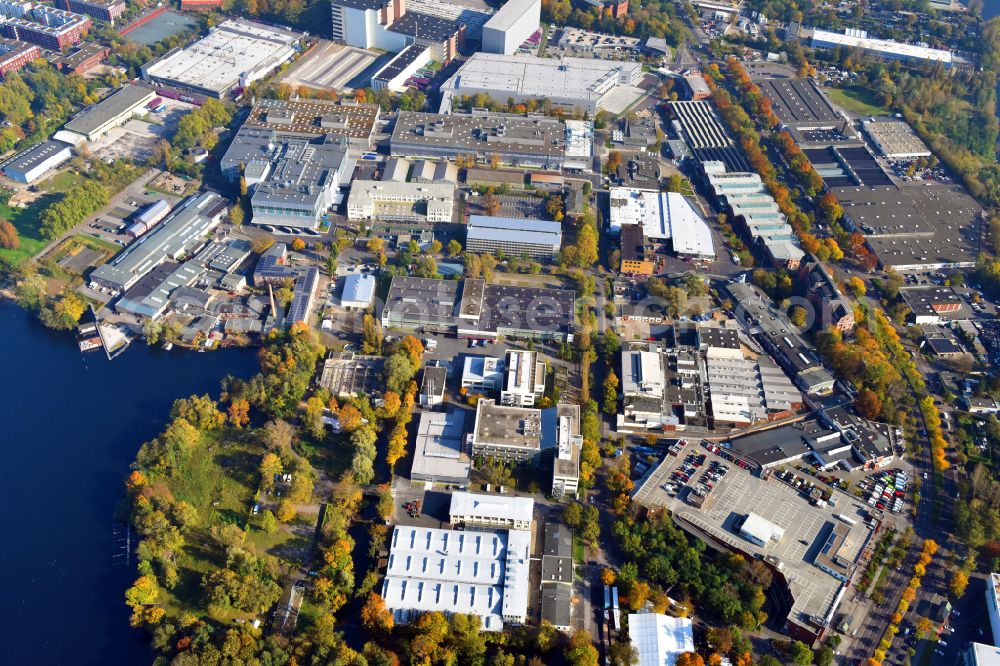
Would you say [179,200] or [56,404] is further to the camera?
[179,200]

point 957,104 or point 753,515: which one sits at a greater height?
point 957,104

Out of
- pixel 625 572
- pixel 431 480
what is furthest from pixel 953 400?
pixel 431 480

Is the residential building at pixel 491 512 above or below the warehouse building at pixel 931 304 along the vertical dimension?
below

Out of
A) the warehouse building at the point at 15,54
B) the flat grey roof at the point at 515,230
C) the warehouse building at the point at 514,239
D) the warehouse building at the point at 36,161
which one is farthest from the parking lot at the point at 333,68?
the warehouse building at the point at 514,239

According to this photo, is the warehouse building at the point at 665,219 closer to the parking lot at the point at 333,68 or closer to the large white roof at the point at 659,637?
the large white roof at the point at 659,637

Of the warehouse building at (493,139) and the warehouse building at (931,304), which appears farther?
the warehouse building at (493,139)

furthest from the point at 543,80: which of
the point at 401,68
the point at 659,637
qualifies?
the point at 659,637

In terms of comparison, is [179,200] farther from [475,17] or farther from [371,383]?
[475,17]
